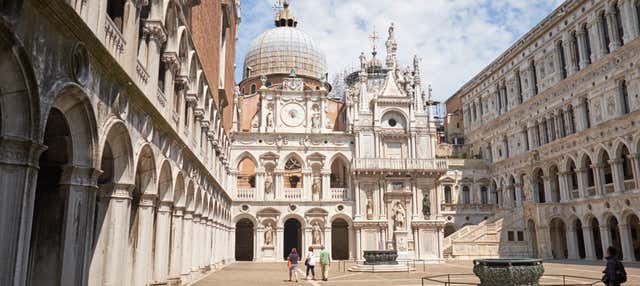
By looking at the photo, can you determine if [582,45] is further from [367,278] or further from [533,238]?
[367,278]

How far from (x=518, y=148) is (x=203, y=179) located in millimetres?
30248

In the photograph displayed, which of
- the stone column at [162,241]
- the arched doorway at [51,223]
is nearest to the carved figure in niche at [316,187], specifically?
the stone column at [162,241]

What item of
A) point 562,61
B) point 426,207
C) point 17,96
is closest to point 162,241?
point 17,96

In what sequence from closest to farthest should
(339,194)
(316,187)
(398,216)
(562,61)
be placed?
1. (562,61)
2. (398,216)
3. (316,187)
4. (339,194)

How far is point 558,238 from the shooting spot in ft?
127

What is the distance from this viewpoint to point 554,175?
39.4 metres

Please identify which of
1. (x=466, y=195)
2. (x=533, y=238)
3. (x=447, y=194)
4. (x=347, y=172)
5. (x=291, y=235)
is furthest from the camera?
(x=466, y=195)

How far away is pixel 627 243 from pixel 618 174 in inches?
164

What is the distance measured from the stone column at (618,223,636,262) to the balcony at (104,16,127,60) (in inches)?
1225

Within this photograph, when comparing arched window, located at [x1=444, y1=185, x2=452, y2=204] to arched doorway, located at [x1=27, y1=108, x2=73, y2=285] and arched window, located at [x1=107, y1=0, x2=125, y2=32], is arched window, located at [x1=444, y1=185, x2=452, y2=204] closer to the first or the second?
arched window, located at [x1=107, y1=0, x2=125, y2=32]

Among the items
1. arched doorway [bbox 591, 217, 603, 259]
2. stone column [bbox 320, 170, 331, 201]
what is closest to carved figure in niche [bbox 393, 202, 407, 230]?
stone column [bbox 320, 170, 331, 201]

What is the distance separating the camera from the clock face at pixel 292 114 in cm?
4278

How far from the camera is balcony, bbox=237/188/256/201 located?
131 feet

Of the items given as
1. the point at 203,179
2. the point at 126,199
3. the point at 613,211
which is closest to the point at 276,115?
the point at 203,179
